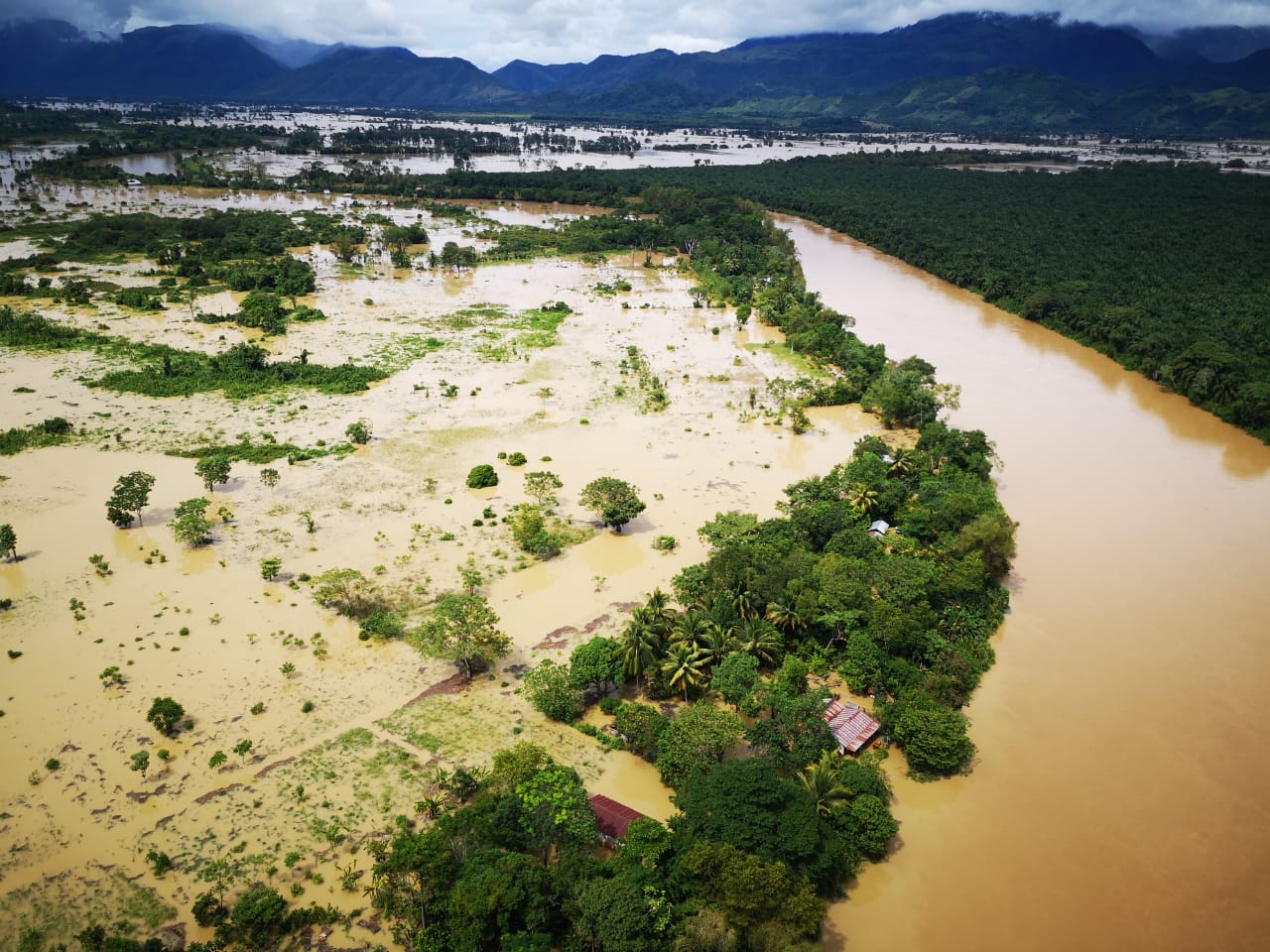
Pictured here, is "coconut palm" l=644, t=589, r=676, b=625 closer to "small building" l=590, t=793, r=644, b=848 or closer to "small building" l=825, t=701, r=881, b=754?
"small building" l=825, t=701, r=881, b=754

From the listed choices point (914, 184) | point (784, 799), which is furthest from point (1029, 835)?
point (914, 184)

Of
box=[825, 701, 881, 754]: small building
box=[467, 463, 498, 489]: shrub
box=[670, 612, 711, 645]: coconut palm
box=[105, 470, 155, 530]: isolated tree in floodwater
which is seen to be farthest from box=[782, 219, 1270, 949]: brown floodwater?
box=[105, 470, 155, 530]: isolated tree in floodwater

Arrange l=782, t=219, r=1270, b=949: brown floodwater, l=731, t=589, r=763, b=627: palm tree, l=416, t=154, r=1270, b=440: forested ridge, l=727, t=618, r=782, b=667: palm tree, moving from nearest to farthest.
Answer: l=782, t=219, r=1270, b=949: brown floodwater → l=727, t=618, r=782, b=667: palm tree → l=731, t=589, r=763, b=627: palm tree → l=416, t=154, r=1270, b=440: forested ridge

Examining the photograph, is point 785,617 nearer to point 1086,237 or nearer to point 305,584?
point 305,584

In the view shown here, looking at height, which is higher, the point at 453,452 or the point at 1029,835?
the point at 453,452

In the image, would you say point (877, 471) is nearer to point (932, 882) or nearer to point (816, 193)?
point (932, 882)

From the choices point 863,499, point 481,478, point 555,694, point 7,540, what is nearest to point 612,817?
point 555,694
